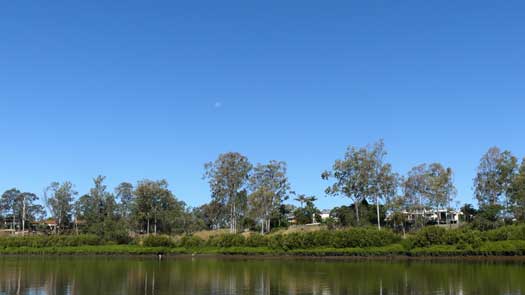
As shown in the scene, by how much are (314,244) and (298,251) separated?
8.06 ft

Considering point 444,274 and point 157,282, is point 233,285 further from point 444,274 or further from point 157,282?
point 444,274

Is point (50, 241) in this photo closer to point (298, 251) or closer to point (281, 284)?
point (298, 251)

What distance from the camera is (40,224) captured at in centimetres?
11756

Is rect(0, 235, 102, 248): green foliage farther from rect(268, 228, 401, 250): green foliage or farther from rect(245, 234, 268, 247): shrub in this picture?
rect(268, 228, 401, 250): green foliage

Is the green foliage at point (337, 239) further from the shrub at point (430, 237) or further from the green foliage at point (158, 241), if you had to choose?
the green foliage at point (158, 241)

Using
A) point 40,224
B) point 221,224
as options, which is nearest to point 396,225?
point 221,224

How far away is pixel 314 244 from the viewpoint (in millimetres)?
72188

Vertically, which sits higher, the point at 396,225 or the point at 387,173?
the point at 387,173

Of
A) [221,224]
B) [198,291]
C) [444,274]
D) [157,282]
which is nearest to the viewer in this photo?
[198,291]

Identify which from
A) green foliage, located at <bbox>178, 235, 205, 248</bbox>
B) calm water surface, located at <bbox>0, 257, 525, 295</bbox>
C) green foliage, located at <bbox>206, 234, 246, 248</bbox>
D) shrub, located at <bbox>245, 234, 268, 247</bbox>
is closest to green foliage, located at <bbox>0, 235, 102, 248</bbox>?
green foliage, located at <bbox>178, 235, 205, 248</bbox>

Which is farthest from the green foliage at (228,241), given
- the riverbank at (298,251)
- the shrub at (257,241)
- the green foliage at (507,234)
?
the green foliage at (507,234)

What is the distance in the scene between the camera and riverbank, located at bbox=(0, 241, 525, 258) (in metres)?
60.5

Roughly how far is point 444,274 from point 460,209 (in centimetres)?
4607

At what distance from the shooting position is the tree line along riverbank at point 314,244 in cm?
6184
